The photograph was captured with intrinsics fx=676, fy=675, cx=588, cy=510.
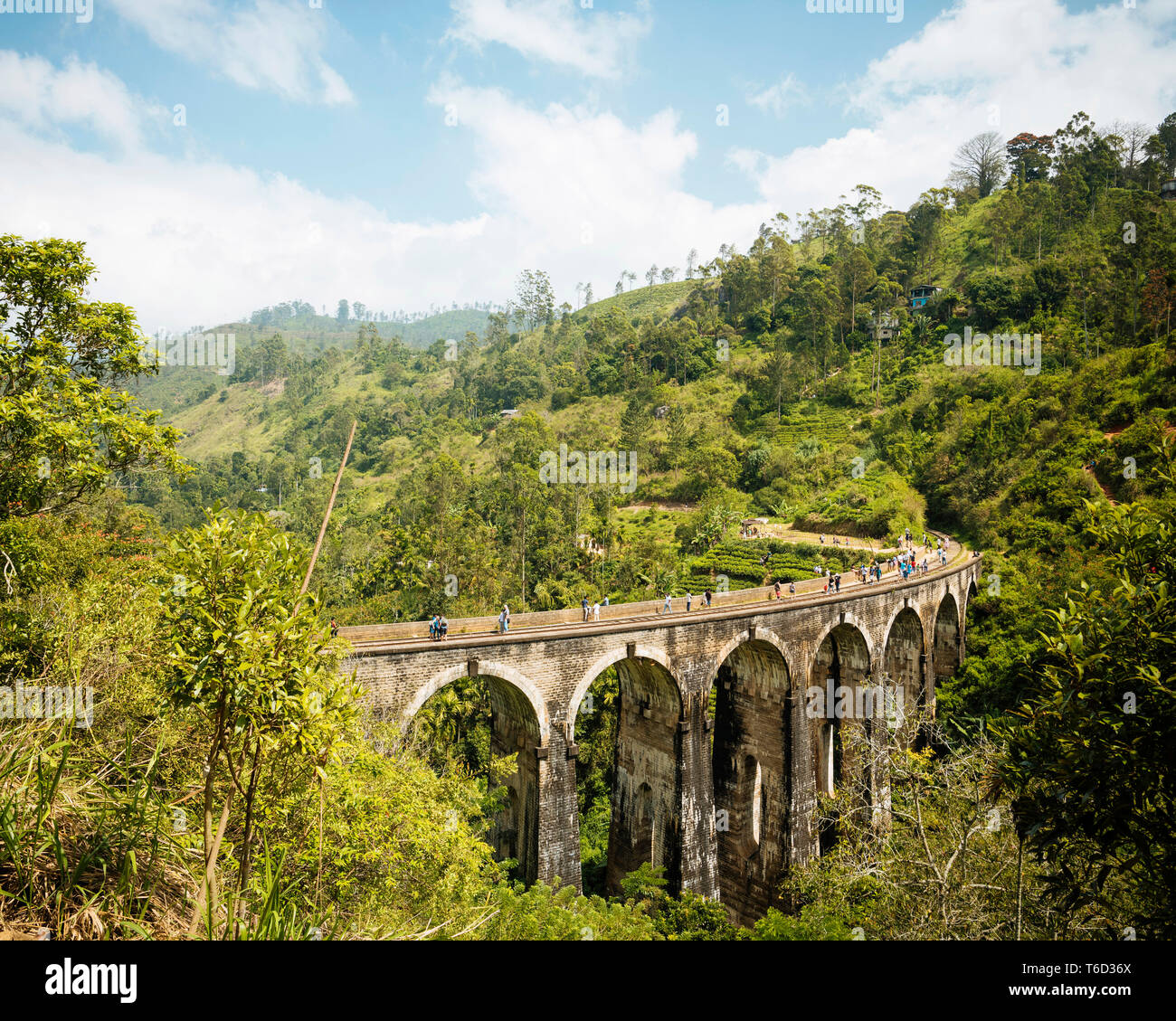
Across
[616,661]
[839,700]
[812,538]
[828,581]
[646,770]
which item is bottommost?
[646,770]

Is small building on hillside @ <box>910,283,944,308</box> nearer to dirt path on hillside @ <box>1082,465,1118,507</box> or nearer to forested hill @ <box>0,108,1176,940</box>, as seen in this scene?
forested hill @ <box>0,108,1176,940</box>

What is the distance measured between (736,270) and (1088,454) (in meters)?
63.0

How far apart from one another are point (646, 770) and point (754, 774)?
15.4 feet

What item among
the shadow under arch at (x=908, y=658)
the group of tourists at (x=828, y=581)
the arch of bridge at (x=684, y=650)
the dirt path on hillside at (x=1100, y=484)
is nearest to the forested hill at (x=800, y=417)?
the dirt path on hillside at (x=1100, y=484)

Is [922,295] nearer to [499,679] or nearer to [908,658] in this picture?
[908,658]

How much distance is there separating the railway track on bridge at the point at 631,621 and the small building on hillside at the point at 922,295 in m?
56.4

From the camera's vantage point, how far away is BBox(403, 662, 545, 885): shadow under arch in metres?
15.7

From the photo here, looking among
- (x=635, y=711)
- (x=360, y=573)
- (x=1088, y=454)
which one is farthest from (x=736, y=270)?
(x=635, y=711)

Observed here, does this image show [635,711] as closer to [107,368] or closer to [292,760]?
[292,760]

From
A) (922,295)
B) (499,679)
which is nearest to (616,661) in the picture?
(499,679)

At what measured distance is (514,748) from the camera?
1769 centimetres

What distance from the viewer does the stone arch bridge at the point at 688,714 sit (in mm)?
16219

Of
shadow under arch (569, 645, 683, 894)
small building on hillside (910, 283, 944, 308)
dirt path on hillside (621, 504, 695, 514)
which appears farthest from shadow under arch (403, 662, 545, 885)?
small building on hillside (910, 283, 944, 308)

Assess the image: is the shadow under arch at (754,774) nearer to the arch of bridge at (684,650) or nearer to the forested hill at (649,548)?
the arch of bridge at (684,650)
